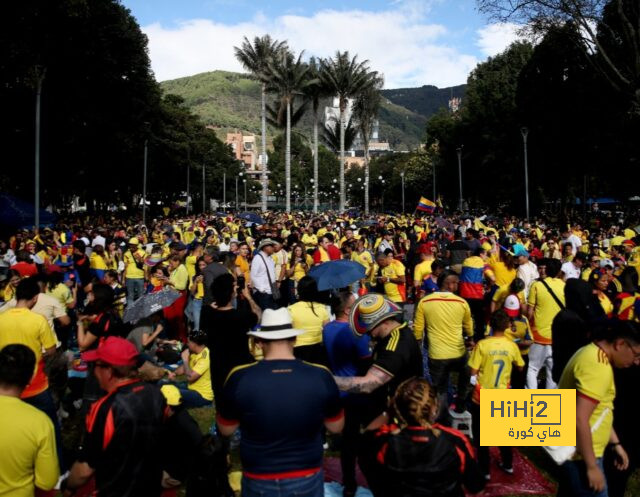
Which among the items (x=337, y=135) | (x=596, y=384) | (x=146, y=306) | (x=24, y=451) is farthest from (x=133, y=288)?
(x=337, y=135)

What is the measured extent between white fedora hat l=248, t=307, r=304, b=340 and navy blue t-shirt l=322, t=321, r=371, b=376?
4.35 feet

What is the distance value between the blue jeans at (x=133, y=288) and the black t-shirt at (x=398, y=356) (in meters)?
8.76

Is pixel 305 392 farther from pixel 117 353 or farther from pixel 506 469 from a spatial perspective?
pixel 506 469

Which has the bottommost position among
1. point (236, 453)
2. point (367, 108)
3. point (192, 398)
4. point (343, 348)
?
point (236, 453)

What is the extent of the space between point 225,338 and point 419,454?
299 cm

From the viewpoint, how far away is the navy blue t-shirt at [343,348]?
4793mm

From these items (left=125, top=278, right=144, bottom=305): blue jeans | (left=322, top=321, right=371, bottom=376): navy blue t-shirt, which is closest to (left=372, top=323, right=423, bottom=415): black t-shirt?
(left=322, top=321, right=371, bottom=376): navy blue t-shirt

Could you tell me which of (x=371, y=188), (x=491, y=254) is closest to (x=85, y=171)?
(x=491, y=254)

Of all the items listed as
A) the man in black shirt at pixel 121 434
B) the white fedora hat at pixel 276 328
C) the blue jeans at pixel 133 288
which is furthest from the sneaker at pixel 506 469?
the blue jeans at pixel 133 288

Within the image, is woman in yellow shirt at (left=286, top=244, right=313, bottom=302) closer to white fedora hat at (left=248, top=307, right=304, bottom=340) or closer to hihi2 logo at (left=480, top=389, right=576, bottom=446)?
hihi2 logo at (left=480, top=389, right=576, bottom=446)

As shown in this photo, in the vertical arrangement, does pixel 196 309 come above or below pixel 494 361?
below

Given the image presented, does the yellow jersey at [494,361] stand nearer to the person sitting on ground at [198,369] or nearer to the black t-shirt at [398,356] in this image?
the black t-shirt at [398,356]

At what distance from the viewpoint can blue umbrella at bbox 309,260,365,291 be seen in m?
6.99

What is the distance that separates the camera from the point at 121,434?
124 inches
